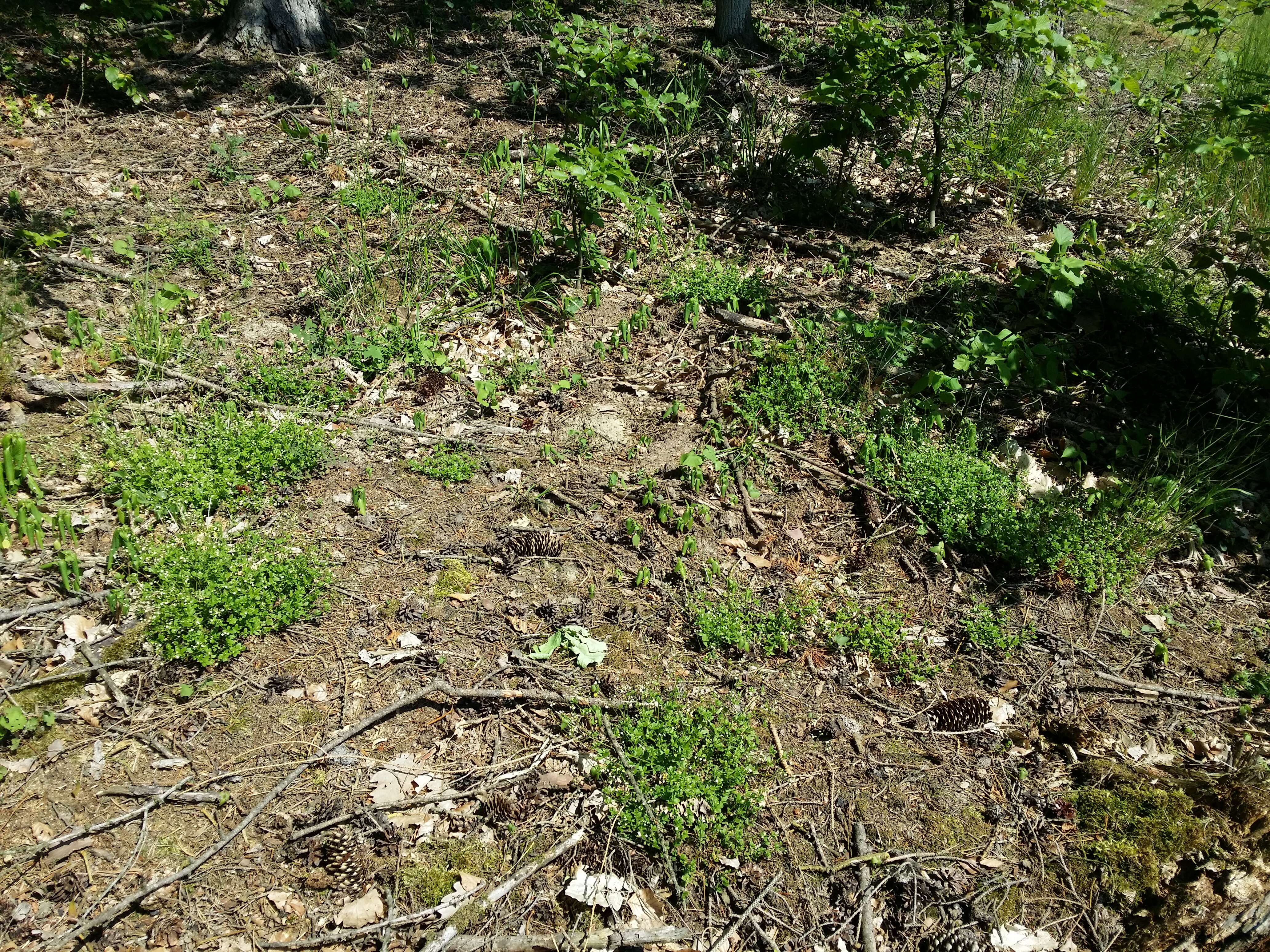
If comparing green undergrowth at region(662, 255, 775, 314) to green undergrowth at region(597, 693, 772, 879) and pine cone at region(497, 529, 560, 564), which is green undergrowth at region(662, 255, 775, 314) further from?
green undergrowth at region(597, 693, 772, 879)

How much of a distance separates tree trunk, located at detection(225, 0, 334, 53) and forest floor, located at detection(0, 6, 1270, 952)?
2.08m

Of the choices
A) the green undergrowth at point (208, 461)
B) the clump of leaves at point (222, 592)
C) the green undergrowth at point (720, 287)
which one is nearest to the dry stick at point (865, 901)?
the clump of leaves at point (222, 592)

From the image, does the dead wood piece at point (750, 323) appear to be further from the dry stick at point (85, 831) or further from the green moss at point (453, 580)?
the dry stick at point (85, 831)

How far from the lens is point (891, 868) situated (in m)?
2.77

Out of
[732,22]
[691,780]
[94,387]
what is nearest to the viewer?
[691,780]

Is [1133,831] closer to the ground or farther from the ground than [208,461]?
closer to the ground

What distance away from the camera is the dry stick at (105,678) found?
2945 mm

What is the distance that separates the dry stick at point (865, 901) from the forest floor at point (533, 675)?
3cm

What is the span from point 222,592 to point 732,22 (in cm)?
703

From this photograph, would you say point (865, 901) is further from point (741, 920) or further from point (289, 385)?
point (289, 385)

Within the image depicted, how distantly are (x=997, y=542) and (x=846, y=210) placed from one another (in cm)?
321

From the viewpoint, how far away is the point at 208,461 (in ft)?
12.3

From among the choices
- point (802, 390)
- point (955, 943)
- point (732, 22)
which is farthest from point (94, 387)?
point (732, 22)

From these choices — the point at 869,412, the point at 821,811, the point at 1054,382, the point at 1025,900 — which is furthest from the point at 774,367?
the point at 1025,900
